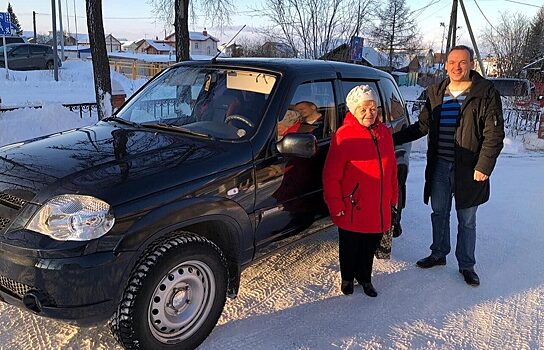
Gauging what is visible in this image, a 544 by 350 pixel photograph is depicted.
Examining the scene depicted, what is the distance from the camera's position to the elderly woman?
11.2ft

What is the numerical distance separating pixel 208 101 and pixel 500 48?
41.6m

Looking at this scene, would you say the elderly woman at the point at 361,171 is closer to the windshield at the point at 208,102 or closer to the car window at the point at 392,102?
the windshield at the point at 208,102

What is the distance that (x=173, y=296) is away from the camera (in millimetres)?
2832

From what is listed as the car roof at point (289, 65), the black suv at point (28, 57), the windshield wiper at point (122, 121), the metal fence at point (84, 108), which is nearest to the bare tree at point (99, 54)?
the metal fence at point (84, 108)

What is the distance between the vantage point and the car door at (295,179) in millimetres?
3312

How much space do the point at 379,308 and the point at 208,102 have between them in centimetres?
206

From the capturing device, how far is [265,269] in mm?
4168

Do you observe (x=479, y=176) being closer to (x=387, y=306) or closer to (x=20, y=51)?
(x=387, y=306)

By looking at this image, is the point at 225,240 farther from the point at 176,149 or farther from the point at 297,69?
the point at 297,69

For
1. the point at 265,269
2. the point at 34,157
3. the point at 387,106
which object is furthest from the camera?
the point at 387,106

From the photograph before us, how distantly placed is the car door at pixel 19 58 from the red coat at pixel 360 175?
86.5 ft

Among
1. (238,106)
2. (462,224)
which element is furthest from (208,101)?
(462,224)

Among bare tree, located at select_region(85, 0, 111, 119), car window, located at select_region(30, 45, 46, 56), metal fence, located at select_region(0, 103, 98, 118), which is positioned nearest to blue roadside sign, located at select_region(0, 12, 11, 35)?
car window, located at select_region(30, 45, 46, 56)

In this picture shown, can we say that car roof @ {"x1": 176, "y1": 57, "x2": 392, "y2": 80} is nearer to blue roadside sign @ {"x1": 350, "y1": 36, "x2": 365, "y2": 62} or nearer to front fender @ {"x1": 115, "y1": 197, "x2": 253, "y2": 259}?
front fender @ {"x1": 115, "y1": 197, "x2": 253, "y2": 259}
